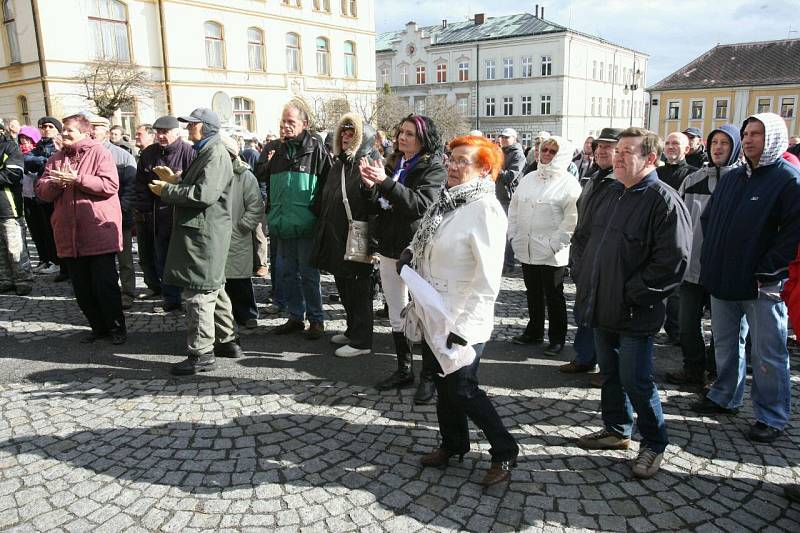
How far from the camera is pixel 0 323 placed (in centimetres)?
652

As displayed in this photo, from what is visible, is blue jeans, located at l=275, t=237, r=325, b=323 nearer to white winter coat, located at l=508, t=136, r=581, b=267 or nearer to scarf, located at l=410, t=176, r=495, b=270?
white winter coat, located at l=508, t=136, r=581, b=267

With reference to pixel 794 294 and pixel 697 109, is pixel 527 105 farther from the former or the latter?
pixel 794 294

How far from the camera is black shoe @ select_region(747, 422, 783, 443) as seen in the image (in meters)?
3.78

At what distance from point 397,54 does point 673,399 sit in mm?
65014

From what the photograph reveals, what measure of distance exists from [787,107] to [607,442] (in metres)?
61.2

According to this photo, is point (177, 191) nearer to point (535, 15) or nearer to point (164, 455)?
point (164, 455)

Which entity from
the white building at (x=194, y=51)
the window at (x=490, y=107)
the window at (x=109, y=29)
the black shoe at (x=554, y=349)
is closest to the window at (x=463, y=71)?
the window at (x=490, y=107)

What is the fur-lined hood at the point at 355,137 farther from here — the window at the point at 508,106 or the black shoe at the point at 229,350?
the window at the point at 508,106

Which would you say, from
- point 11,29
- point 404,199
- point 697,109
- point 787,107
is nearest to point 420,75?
point 697,109

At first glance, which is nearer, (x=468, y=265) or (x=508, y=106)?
(x=468, y=265)

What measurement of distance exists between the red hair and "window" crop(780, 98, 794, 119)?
6092 cm

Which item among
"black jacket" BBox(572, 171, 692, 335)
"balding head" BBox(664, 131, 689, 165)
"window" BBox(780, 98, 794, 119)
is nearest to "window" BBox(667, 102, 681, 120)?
"window" BBox(780, 98, 794, 119)

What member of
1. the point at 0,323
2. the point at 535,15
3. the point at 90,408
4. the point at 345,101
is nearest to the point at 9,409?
the point at 90,408

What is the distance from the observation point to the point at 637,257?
3.32 m
